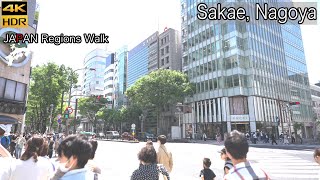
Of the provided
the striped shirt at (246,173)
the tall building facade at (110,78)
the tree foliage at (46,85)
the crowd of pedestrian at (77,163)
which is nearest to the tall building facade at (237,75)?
the tree foliage at (46,85)

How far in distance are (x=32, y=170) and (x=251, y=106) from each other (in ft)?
125

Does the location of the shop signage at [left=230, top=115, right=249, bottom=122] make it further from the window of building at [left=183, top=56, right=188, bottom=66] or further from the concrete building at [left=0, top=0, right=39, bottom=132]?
the concrete building at [left=0, top=0, right=39, bottom=132]

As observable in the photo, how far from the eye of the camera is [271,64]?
44344 millimetres

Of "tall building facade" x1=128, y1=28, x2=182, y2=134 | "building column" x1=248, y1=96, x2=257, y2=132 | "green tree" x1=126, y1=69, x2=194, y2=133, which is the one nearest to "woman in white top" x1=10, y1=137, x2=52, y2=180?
"building column" x1=248, y1=96, x2=257, y2=132

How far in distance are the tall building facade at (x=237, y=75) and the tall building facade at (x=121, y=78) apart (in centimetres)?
3102

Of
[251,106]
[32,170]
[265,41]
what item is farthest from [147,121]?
[32,170]

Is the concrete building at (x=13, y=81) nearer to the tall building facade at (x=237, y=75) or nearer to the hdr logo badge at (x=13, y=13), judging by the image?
the hdr logo badge at (x=13, y=13)

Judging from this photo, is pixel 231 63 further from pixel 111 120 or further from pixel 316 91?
pixel 316 91

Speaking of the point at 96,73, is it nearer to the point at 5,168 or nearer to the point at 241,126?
the point at 241,126

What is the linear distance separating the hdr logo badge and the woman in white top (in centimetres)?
1812

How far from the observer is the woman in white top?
10.00ft

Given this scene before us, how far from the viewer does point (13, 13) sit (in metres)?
19.8

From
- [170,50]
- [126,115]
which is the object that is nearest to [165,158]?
[126,115]

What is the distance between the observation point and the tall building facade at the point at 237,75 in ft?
125
